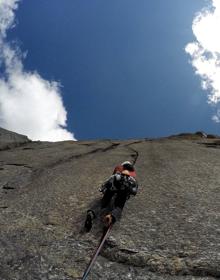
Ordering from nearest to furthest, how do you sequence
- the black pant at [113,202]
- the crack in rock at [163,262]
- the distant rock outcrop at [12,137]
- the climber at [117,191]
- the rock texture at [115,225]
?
1. the crack in rock at [163,262]
2. the rock texture at [115,225]
3. the black pant at [113,202]
4. the climber at [117,191]
5. the distant rock outcrop at [12,137]

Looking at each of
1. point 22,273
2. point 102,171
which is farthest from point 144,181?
point 22,273

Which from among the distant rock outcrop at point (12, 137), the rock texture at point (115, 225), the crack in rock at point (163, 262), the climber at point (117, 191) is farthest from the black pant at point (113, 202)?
the distant rock outcrop at point (12, 137)

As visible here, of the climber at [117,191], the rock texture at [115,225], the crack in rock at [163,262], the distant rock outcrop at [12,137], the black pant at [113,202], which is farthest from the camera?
the distant rock outcrop at [12,137]

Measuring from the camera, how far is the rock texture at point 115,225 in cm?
1363

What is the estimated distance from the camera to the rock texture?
13.6 m

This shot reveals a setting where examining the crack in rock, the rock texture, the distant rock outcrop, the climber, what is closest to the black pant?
the climber

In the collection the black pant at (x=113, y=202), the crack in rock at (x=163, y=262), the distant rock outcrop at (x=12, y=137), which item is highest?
the distant rock outcrop at (x=12, y=137)

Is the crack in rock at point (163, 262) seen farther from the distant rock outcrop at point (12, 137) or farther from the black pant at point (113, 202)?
the distant rock outcrop at point (12, 137)

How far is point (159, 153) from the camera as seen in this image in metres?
32.4

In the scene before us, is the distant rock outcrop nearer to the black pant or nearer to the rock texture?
the rock texture

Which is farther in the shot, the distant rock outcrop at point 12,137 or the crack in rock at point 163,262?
the distant rock outcrop at point 12,137

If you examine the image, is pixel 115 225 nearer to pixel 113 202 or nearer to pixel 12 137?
pixel 113 202

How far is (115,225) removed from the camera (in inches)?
652

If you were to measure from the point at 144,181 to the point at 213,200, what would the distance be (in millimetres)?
4661
